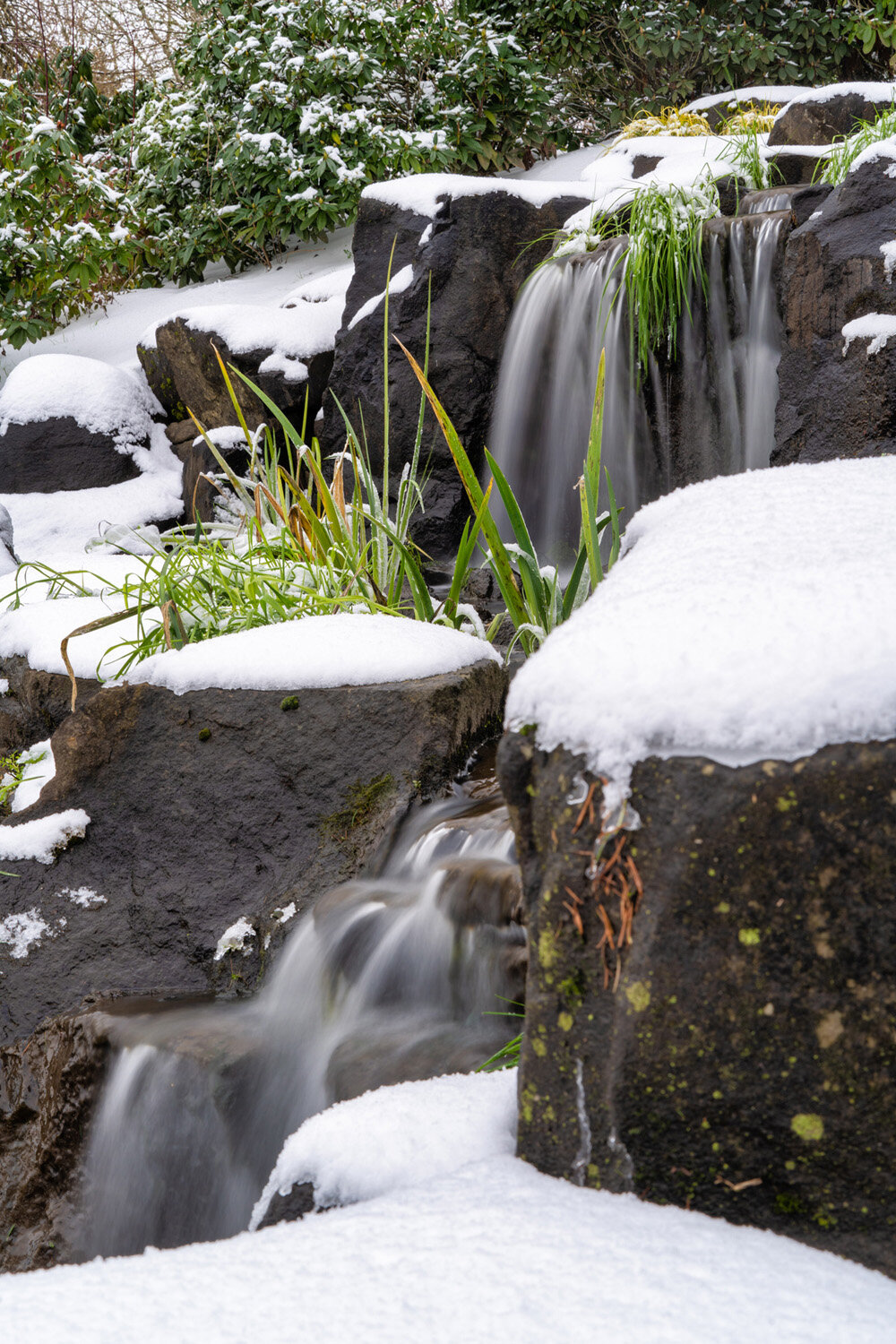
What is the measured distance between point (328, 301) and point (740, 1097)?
6.11 m

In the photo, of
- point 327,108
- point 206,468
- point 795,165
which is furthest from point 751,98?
point 206,468

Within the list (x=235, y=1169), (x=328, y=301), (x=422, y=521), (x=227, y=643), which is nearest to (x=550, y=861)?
(x=235, y=1169)

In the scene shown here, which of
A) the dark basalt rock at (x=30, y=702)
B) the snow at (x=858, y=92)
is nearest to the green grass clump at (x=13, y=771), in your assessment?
the dark basalt rock at (x=30, y=702)

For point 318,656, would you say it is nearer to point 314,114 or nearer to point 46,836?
point 46,836

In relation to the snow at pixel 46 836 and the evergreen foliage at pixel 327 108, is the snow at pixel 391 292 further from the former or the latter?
the snow at pixel 46 836

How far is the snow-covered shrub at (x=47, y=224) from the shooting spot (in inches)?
288

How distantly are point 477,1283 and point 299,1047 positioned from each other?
1.11m

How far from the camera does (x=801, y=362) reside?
340 centimetres

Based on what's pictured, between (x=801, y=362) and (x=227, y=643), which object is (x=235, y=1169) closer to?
(x=227, y=643)

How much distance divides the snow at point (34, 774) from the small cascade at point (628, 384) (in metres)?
2.33

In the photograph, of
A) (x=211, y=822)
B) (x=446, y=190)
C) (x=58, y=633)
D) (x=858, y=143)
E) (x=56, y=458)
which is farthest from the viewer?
(x=56, y=458)

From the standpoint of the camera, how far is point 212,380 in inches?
247

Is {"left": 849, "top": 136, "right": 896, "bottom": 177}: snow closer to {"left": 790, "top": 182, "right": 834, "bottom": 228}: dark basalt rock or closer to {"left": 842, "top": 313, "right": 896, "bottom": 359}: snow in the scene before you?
{"left": 790, "top": 182, "right": 834, "bottom": 228}: dark basalt rock

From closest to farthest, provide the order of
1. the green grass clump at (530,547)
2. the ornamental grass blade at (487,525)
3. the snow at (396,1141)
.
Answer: the snow at (396,1141), the green grass clump at (530,547), the ornamental grass blade at (487,525)
